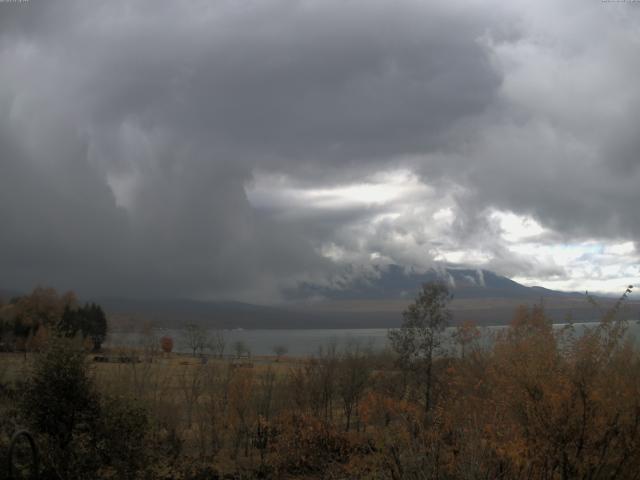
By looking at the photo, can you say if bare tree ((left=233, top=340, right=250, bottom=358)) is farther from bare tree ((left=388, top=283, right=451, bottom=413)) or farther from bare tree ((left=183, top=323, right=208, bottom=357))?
bare tree ((left=388, top=283, right=451, bottom=413))

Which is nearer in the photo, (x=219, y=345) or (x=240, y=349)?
(x=219, y=345)

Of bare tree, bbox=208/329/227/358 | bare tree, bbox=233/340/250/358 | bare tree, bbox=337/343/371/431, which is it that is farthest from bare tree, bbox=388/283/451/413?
bare tree, bbox=233/340/250/358

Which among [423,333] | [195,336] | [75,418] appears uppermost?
[423,333]

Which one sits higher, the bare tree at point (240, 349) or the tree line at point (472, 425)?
the tree line at point (472, 425)

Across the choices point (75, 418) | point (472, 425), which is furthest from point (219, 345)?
point (472, 425)

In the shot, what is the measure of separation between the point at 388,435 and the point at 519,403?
3.53 metres

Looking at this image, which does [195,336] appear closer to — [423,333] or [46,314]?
[46,314]

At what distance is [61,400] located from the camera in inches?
730

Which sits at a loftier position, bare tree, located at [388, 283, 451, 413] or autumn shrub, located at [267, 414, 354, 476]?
bare tree, located at [388, 283, 451, 413]

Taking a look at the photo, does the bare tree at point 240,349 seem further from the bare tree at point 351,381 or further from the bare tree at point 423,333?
the bare tree at point 423,333

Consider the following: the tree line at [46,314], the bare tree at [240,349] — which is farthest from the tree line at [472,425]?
the tree line at [46,314]

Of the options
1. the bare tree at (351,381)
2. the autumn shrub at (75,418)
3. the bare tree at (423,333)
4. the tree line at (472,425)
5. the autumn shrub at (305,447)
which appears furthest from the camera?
the bare tree at (423,333)

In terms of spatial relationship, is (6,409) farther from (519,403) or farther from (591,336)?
(591,336)

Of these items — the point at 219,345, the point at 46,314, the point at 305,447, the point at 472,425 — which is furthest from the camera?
the point at 46,314
